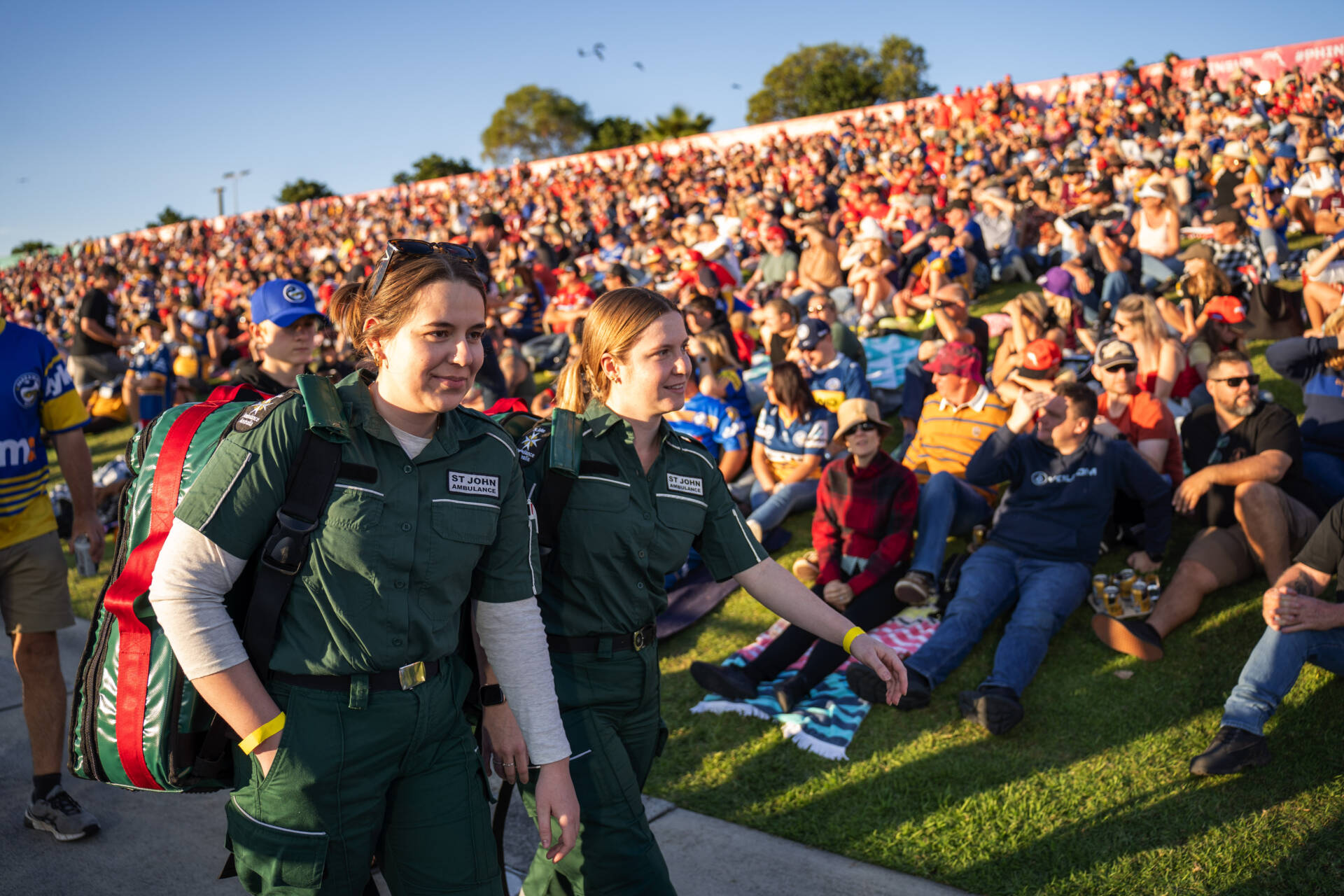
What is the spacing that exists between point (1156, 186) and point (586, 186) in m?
20.5

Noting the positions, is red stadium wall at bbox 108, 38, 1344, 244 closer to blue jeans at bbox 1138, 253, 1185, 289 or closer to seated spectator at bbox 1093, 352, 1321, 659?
blue jeans at bbox 1138, 253, 1185, 289

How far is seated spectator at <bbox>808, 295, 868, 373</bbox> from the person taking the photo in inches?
304

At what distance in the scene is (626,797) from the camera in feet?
7.82

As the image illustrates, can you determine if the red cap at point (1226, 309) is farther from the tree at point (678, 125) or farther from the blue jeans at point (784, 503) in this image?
the tree at point (678, 125)

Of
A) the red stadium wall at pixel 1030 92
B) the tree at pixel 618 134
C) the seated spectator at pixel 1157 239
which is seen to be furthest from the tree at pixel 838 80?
the seated spectator at pixel 1157 239

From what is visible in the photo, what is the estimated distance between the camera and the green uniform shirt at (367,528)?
182cm

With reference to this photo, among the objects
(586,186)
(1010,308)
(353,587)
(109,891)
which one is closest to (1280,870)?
(353,587)

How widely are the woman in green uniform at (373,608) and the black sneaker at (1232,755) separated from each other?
109 inches

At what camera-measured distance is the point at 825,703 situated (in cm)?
466

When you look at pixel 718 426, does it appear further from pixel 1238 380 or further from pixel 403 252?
pixel 403 252

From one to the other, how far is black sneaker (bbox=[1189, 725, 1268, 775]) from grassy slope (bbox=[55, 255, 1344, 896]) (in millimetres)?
81

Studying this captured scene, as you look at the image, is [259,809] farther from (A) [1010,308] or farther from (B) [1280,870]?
(A) [1010,308]

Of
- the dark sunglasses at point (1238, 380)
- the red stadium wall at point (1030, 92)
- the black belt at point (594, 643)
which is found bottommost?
the black belt at point (594, 643)

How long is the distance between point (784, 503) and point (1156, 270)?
559cm
